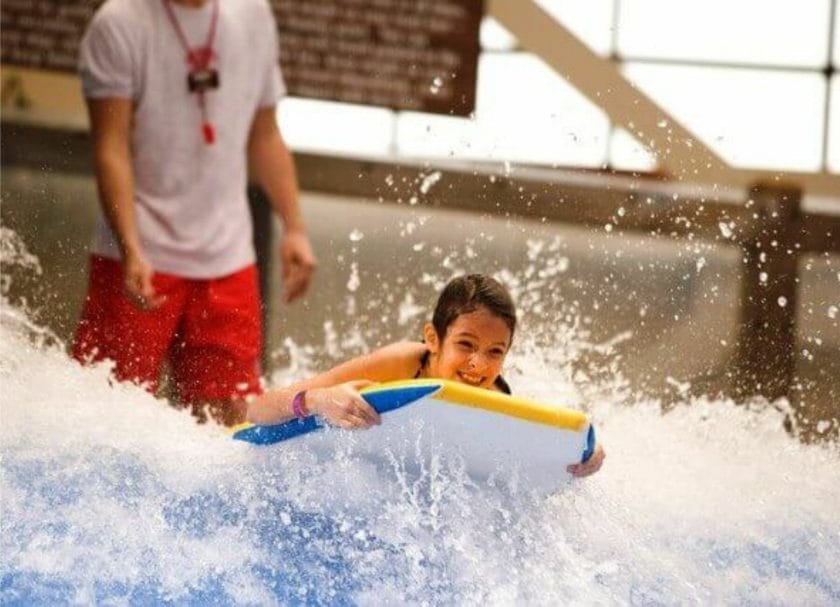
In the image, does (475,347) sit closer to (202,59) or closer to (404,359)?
(404,359)

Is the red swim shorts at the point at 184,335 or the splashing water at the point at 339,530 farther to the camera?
the red swim shorts at the point at 184,335

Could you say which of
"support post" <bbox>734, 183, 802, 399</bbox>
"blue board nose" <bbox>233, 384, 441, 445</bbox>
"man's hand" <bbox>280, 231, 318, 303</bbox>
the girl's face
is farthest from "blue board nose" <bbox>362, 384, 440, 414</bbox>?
"support post" <bbox>734, 183, 802, 399</bbox>

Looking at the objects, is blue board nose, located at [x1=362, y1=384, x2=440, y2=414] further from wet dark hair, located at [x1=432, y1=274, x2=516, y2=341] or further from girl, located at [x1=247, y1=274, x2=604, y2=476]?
wet dark hair, located at [x1=432, y1=274, x2=516, y2=341]

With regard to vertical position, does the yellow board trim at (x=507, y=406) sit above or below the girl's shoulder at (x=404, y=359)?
above

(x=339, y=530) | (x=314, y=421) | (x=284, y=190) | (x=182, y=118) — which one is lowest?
(x=339, y=530)

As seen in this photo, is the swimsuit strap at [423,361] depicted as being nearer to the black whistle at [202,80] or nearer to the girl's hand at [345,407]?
the girl's hand at [345,407]

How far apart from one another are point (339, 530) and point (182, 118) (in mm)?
922

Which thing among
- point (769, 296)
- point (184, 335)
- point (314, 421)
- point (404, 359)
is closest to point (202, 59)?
point (184, 335)

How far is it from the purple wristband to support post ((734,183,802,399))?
1020 millimetres

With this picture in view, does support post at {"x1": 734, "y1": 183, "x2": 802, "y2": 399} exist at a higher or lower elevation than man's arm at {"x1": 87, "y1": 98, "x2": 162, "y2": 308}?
lower

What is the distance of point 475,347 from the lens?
1689 mm

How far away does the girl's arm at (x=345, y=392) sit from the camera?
157cm

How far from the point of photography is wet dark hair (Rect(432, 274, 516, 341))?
170 cm

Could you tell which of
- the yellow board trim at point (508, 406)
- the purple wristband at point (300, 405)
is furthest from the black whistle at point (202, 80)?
the yellow board trim at point (508, 406)
